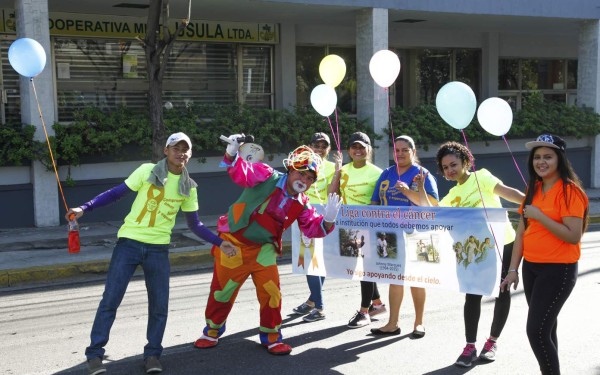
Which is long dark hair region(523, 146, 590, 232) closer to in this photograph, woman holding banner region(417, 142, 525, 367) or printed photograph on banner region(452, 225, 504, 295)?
woman holding banner region(417, 142, 525, 367)

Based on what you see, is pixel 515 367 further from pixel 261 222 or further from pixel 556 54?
pixel 556 54

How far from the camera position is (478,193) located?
19.8 ft

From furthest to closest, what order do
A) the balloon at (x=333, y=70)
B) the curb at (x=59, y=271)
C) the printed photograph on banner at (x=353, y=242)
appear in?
the curb at (x=59, y=271) < the balloon at (x=333, y=70) < the printed photograph on banner at (x=353, y=242)

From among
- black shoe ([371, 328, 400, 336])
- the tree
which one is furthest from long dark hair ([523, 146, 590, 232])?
the tree

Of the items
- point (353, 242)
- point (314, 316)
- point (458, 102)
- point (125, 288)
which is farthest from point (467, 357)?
point (125, 288)

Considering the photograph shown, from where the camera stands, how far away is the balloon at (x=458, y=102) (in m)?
6.05

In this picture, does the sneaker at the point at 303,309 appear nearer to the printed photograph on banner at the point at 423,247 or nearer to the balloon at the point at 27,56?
the printed photograph on banner at the point at 423,247

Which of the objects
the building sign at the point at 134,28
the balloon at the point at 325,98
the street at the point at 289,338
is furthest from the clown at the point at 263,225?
the building sign at the point at 134,28

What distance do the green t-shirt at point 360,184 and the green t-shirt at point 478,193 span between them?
3.26ft

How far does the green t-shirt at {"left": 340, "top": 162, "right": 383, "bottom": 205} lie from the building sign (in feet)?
33.4

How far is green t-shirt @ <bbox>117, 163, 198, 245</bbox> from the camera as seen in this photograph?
5.63m

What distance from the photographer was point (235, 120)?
14.9 meters

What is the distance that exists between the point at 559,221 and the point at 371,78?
11571 mm

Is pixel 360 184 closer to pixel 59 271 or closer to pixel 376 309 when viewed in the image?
pixel 376 309
